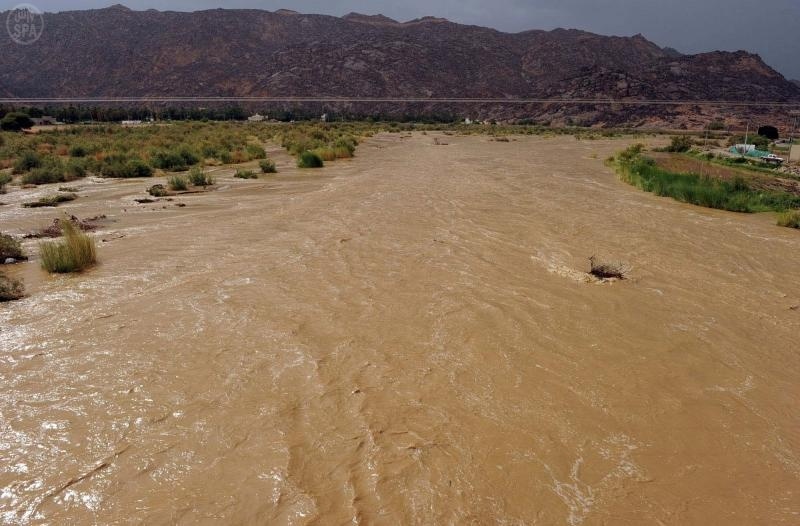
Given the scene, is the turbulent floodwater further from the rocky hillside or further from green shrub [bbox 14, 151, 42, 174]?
the rocky hillside

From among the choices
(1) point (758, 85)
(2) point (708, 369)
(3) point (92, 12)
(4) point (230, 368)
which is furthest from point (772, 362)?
(3) point (92, 12)

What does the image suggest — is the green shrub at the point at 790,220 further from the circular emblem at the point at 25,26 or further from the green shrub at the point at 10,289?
the circular emblem at the point at 25,26

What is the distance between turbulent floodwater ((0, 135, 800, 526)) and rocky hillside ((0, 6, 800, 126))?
74.7 metres

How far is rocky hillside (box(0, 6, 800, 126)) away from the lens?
87875 millimetres

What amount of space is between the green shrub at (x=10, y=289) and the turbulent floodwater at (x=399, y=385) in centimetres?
23

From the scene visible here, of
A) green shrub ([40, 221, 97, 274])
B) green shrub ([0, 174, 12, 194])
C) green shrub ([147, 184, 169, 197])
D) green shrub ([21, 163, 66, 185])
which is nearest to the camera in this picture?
green shrub ([40, 221, 97, 274])

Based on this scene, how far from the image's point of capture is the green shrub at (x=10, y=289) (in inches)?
247

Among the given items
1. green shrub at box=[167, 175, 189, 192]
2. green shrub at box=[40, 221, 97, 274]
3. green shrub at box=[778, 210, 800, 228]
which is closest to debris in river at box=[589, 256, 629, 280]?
green shrub at box=[778, 210, 800, 228]

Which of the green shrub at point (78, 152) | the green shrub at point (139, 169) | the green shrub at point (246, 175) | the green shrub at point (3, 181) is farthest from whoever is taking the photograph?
the green shrub at point (78, 152)

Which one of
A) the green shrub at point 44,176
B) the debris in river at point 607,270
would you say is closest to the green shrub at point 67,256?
the debris in river at point 607,270

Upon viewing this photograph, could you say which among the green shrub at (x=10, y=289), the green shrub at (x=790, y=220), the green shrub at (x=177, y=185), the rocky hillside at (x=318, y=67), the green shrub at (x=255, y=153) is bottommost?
the green shrub at (x=790, y=220)

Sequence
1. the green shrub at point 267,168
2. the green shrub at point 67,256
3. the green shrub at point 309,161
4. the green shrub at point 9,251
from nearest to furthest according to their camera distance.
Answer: the green shrub at point 67,256
the green shrub at point 9,251
the green shrub at point 267,168
the green shrub at point 309,161

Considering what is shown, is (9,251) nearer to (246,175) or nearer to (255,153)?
(246,175)

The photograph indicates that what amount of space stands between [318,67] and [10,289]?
94846mm
